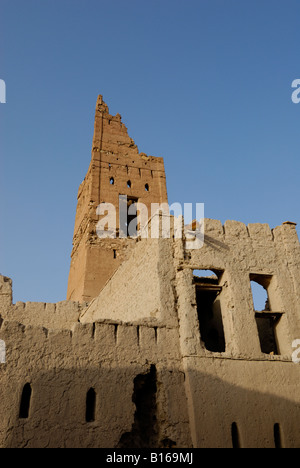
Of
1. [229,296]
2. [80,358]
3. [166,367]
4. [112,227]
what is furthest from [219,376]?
[112,227]

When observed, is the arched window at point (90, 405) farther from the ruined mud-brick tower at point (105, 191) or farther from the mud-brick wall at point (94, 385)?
the ruined mud-brick tower at point (105, 191)

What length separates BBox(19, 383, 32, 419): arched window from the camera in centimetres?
678

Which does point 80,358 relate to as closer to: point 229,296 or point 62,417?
point 62,417

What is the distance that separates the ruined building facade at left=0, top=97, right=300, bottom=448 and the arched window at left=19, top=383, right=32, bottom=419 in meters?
0.02

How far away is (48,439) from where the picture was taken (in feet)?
21.8

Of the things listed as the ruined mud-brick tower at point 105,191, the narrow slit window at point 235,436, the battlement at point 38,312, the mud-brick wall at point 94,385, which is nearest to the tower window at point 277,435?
the narrow slit window at point 235,436

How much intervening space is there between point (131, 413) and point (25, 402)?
1832 mm

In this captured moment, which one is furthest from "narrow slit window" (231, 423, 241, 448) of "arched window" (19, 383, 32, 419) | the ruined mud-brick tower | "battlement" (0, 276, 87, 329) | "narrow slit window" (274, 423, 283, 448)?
the ruined mud-brick tower

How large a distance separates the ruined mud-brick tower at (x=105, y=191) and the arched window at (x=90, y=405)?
31.1ft

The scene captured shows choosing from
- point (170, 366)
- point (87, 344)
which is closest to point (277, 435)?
point (170, 366)

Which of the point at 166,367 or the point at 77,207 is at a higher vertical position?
the point at 77,207

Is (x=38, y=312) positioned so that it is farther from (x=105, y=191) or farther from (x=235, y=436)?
(x=105, y=191)

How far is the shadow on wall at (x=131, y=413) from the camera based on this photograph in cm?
673
